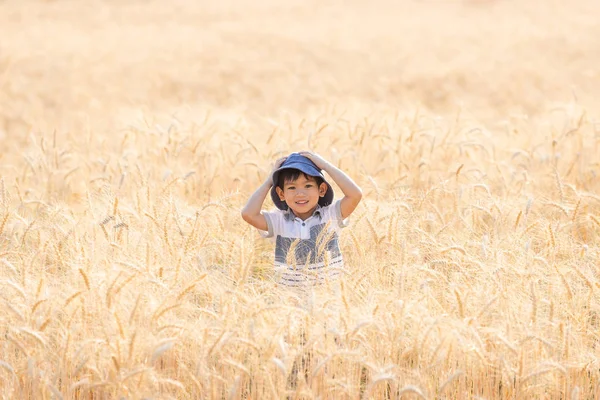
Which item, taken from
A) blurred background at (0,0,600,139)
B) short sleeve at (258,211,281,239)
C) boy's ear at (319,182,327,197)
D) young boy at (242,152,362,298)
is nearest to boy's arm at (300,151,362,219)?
young boy at (242,152,362,298)

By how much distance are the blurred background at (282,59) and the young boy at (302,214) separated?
11.8ft

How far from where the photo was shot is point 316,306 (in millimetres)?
2896

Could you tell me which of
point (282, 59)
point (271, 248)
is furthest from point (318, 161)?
point (282, 59)

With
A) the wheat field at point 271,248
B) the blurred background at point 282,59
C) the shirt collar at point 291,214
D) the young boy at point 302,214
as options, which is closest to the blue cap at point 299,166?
the young boy at point 302,214

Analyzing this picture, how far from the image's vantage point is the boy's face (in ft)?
11.7

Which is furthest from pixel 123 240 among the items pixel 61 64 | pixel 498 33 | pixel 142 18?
pixel 142 18

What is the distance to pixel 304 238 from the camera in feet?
11.9

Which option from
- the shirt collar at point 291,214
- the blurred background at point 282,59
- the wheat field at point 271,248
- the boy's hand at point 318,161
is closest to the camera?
the wheat field at point 271,248

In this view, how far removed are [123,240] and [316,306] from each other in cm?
126

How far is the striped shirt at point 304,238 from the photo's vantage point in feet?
11.4

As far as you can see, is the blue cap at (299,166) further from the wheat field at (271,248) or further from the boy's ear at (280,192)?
the wheat field at (271,248)

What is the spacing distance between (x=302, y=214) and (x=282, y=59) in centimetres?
858

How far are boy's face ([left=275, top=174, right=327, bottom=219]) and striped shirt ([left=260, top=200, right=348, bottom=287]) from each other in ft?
0.30

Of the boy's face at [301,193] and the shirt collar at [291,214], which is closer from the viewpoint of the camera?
the boy's face at [301,193]
